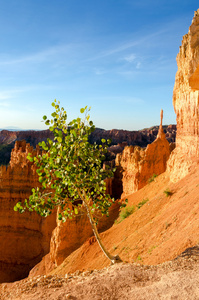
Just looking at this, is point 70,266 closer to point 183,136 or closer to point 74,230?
point 74,230

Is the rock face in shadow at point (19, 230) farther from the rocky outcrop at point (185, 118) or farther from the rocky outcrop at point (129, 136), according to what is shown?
the rocky outcrop at point (129, 136)

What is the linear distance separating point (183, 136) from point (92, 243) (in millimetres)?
8907

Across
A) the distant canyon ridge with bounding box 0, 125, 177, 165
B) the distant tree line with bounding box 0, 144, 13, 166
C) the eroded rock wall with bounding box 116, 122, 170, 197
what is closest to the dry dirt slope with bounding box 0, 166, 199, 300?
the eroded rock wall with bounding box 116, 122, 170, 197

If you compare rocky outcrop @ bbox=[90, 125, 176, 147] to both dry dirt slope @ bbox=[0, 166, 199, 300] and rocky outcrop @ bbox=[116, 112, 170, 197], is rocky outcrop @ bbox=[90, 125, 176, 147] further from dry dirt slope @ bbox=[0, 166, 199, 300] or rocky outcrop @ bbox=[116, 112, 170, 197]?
dry dirt slope @ bbox=[0, 166, 199, 300]

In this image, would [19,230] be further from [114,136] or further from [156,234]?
[114,136]

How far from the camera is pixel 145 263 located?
838cm

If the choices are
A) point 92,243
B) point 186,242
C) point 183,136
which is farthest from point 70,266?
point 183,136

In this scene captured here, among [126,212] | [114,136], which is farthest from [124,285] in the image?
[114,136]

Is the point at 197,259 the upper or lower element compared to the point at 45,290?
upper

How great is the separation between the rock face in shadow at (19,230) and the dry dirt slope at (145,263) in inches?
394

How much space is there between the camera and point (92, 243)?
47.8ft

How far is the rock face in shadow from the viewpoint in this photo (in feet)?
76.8

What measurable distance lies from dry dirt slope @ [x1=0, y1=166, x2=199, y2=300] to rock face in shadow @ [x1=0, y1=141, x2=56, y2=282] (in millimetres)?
10003

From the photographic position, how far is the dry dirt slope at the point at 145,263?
16.7 ft
